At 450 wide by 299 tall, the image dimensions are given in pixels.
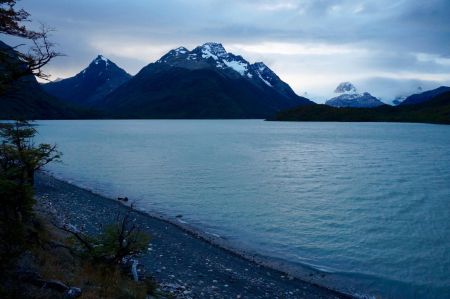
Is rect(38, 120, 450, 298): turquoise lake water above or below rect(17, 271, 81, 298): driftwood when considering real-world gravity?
below

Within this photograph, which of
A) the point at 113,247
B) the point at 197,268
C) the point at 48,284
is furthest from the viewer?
the point at 197,268

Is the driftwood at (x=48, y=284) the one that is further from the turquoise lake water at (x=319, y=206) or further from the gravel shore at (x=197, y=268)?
the turquoise lake water at (x=319, y=206)

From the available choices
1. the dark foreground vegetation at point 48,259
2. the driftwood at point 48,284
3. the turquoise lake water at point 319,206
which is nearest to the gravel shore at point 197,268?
the dark foreground vegetation at point 48,259

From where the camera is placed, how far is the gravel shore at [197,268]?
19484 mm

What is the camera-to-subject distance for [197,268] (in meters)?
22.5

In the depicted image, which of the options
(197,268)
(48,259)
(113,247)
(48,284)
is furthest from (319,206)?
(48,284)

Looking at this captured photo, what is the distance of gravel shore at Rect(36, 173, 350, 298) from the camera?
63.9 feet

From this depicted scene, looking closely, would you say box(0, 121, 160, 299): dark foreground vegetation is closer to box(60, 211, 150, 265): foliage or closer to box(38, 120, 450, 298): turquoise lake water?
box(60, 211, 150, 265): foliage

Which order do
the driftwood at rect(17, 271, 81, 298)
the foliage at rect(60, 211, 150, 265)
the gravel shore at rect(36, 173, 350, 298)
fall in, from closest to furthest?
the driftwood at rect(17, 271, 81, 298) → the foliage at rect(60, 211, 150, 265) → the gravel shore at rect(36, 173, 350, 298)

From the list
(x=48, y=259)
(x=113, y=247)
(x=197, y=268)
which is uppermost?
(x=48, y=259)

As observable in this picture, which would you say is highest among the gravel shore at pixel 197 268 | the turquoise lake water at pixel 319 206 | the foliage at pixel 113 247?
the foliage at pixel 113 247

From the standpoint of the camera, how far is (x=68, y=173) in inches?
2633

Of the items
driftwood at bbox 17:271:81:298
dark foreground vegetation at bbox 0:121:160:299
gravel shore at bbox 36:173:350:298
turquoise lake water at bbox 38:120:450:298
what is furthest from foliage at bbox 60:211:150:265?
turquoise lake water at bbox 38:120:450:298

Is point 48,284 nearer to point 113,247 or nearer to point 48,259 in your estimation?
point 48,259
